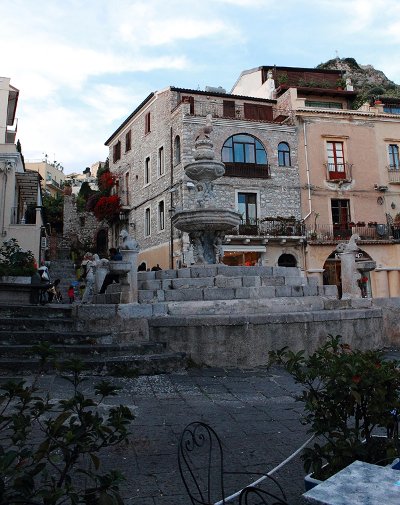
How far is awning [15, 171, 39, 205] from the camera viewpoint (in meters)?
26.7

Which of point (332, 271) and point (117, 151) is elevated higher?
point (117, 151)

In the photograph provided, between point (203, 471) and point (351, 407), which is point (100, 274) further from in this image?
point (351, 407)

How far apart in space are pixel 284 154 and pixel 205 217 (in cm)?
2096

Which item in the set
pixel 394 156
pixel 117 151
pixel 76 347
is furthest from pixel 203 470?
pixel 117 151

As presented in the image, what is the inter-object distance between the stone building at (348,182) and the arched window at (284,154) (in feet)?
2.64

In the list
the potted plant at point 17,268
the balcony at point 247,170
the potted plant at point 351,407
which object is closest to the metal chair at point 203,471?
the potted plant at point 351,407

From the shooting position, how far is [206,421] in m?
4.99

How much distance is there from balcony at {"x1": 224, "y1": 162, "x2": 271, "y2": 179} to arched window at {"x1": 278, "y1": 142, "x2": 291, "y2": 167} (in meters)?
1.38

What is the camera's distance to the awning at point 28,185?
26712 mm

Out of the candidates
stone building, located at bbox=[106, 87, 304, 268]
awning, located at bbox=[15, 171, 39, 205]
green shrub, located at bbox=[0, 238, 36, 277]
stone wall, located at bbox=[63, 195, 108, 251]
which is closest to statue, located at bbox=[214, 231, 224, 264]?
green shrub, located at bbox=[0, 238, 36, 277]

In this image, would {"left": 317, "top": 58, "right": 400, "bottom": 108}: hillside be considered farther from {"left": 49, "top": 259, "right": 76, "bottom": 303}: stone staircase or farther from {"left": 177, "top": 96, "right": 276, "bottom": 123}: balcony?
{"left": 49, "top": 259, "right": 76, "bottom": 303}: stone staircase

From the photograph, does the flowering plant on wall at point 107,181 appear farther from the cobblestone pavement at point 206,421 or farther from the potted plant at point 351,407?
the potted plant at point 351,407

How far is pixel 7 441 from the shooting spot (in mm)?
4125

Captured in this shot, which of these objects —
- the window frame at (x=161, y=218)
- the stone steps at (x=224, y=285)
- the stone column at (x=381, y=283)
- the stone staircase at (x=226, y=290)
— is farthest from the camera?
the window frame at (x=161, y=218)
